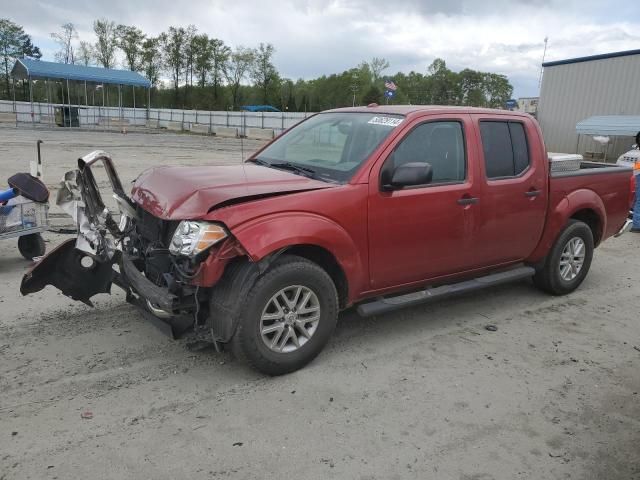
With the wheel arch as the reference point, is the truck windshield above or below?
above

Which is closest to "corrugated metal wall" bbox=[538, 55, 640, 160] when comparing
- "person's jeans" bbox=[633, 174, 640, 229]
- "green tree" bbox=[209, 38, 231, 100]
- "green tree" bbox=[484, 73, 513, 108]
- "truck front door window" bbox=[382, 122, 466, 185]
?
"person's jeans" bbox=[633, 174, 640, 229]

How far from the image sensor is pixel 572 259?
19.5ft

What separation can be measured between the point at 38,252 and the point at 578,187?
20.3ft

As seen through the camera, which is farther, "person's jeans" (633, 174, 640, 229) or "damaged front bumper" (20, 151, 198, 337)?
"person's jeans" (633, 174, 640, 229)

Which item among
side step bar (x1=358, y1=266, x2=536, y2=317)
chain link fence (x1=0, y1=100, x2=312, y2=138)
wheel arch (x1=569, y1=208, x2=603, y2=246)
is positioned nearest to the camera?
side step bar (x1=358, y1=266, x2=536, y2=317)

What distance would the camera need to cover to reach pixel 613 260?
776cm

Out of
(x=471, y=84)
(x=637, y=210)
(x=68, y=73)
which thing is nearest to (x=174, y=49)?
(x=68, y=73)

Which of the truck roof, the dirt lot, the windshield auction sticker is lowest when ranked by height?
the dirt lot

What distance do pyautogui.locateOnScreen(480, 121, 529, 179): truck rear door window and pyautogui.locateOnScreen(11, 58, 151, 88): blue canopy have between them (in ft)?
131

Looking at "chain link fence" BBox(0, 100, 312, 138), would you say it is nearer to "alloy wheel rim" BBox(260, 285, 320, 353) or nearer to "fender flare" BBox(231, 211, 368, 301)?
"fender flare" BBox(231, 211, 368, 301)

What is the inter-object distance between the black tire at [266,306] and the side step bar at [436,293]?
1.29ft

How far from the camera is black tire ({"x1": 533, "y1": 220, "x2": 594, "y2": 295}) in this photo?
571cm

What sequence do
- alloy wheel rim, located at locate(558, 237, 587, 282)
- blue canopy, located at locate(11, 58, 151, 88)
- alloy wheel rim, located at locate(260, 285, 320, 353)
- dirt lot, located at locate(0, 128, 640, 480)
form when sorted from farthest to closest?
blue canopy, located at locate(11, 58, 151, 88) < alloy wheel rim, located at locate(558, 237, 587, 282) < alloy wheel rim, located at locate(260, 285, 320, 353) < dirt lot, located at locate(0, 128, 640, 480)

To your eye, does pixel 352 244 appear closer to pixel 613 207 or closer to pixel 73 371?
pixel 73 371
